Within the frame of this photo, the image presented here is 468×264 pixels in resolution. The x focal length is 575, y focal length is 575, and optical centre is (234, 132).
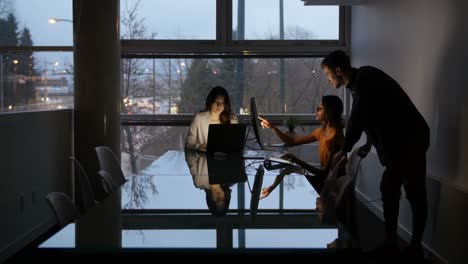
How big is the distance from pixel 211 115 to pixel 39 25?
3.30 metres

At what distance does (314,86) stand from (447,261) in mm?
3908

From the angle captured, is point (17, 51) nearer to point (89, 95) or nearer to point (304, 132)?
point (89, 95)

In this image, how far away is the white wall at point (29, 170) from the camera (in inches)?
172

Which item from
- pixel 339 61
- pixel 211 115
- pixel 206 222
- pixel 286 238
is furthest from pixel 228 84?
pixel 286 238

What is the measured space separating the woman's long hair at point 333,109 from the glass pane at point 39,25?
4178mm

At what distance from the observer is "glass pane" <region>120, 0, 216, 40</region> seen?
23.9 ft

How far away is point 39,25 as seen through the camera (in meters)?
7.57

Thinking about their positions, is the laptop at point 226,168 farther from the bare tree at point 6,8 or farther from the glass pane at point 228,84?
the bare tree at point 6,8

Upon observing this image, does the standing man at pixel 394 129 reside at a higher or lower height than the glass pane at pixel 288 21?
lower

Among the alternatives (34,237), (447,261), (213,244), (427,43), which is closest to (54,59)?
(34,237)

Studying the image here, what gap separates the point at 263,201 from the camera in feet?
8.70

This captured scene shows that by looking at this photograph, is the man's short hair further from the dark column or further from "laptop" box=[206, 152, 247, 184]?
the dark column

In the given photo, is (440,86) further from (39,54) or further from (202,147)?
(39,54)

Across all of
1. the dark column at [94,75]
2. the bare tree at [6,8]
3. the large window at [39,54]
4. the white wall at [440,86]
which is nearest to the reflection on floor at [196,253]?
the white wall at [440,86]
